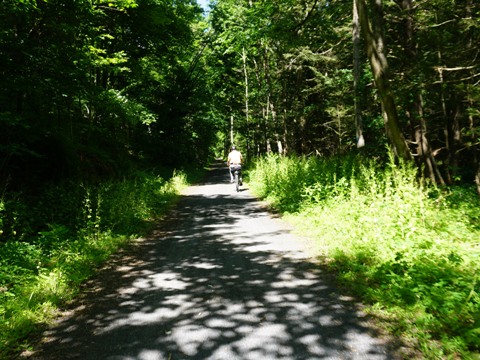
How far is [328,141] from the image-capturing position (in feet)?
75.8

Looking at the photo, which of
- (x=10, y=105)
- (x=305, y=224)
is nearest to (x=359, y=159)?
(x=305, y=224)

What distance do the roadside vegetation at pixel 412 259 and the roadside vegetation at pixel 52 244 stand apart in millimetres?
4176

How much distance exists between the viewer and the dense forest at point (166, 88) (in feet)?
25.6

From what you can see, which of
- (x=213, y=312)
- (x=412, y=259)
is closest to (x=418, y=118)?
(x=412, y=259)

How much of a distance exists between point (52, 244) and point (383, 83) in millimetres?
8006

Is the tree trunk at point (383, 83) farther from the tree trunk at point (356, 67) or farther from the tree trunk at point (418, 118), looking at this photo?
the tree trunk at point (418, 118)

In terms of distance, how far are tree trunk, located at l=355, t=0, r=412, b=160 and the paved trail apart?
354 centimetres

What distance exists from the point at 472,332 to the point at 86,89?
10517 mm

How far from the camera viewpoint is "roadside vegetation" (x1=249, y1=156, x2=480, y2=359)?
10.7 feet

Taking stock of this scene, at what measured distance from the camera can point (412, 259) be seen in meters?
4.46

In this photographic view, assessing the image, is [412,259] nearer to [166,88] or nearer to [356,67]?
[356,67]

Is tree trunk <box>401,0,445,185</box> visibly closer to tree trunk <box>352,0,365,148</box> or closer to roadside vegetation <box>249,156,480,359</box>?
tree trunk <box>352,0,365,148</box>

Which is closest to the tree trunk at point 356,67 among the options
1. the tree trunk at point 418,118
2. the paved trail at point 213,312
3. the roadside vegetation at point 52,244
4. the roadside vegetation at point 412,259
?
the tree trunk at point 418,118

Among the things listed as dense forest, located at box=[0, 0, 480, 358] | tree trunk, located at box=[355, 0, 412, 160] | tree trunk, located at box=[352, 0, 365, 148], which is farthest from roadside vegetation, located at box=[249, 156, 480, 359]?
tree trunk, located at box=[352, 0, 365, 148]
